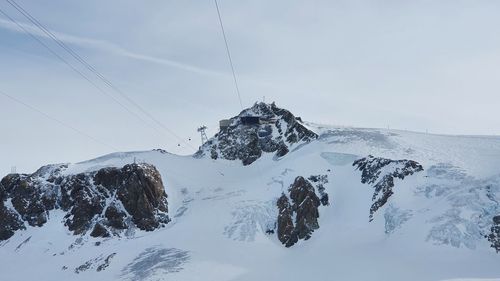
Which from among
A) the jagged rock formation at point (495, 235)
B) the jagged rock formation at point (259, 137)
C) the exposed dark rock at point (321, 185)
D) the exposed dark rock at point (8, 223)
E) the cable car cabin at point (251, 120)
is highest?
the cable car cabin at point (251, 120)

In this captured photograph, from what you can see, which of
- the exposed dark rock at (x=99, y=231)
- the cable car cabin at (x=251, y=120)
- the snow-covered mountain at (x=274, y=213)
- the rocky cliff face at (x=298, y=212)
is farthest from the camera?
the cable car cabin at (x=251, y=120)

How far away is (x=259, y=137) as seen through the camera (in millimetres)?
90438

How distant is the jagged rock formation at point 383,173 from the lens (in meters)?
64.1

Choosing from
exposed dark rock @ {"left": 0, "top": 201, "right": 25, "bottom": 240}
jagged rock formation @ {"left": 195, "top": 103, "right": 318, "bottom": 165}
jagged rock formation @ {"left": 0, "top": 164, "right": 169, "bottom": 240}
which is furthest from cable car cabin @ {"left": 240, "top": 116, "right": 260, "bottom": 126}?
exposed dark rock @ {"left": 0, "top": 201, "right": 25, "bottom": 240}

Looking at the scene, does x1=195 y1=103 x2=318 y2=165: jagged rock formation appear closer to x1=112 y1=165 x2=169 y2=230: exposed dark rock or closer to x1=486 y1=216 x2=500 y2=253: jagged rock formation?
x1=112 y1=165 x2=169 y2=230: exposed dark rock

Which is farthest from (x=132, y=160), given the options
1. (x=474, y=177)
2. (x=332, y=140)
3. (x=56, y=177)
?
(x=474, y=177)

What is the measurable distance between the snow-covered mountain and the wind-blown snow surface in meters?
0.20

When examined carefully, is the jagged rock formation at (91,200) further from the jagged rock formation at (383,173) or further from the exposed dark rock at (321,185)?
the jagged rock formation at (383,173)

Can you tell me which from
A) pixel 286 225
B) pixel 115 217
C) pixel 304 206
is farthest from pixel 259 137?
pixel 115 217

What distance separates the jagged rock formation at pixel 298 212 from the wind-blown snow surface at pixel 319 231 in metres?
1.32

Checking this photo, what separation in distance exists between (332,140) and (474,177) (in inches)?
1055

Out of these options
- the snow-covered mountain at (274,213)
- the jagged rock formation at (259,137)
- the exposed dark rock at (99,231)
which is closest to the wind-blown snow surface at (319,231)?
the snow-covered mountain at (274,213)

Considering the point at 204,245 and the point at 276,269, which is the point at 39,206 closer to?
the point at 204,245

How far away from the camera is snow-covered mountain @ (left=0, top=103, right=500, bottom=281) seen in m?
54.9
